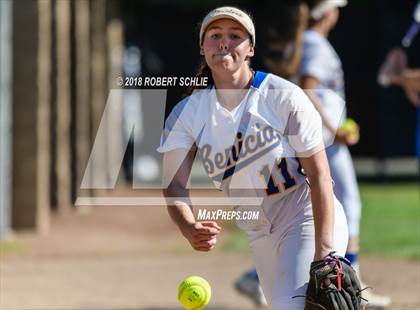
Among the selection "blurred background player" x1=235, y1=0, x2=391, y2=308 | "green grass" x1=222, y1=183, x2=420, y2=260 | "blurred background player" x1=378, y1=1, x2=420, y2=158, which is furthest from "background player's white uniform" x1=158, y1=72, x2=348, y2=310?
"green grass" x1=222, y1=183, x2=420, y2=260

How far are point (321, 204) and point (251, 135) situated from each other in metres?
0.55

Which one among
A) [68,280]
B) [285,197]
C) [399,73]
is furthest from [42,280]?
[285,197]

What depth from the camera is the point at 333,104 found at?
751 centimetres

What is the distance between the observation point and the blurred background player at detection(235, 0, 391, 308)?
7.34m

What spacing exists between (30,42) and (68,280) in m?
4.35

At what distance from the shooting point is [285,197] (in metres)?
4.84

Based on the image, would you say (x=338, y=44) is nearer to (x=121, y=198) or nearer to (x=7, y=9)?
(x=121, y=198)

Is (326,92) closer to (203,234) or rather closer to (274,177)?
(274,177)

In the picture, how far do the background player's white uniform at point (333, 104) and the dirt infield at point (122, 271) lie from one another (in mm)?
842

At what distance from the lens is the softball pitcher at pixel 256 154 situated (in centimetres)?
451

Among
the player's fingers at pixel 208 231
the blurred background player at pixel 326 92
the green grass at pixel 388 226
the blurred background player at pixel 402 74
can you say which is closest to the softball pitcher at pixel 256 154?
the player's fingers at pixel 208 231

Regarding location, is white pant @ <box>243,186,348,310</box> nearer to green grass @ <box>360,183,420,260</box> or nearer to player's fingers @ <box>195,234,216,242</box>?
player's fingers @ <box>195,234,216,242</box>

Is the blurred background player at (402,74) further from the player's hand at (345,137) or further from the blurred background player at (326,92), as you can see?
the player's hand at (345,137)

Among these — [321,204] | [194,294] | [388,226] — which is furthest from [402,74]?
[388,226]
